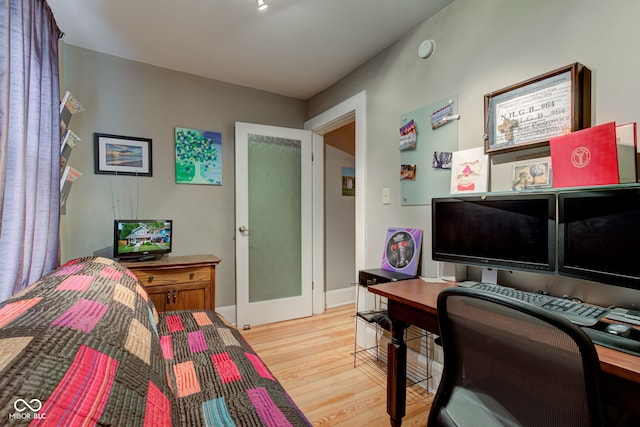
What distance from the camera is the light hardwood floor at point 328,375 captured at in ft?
5.57

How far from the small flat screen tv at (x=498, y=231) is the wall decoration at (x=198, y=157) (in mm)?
2190

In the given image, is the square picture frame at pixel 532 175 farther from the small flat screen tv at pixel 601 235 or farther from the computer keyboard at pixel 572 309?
the computer keyboard at pixel 572 309

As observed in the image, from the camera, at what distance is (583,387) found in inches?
27.7

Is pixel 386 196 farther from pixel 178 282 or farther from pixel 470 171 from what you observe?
pixel 178 282

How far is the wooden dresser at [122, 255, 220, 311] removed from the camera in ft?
7.24

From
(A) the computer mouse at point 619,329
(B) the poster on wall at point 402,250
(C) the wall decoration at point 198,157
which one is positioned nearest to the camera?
(A) the computer mouse at point 619,329

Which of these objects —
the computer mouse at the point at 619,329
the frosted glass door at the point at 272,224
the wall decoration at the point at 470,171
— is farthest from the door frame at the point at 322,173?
the computer mouse at the point at 619,329

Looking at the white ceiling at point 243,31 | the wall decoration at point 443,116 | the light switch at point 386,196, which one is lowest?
the light switch at point 386,196

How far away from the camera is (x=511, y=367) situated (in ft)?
2.73

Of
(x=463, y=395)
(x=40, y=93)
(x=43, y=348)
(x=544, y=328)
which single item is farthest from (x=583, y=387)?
(x=40, y=93)

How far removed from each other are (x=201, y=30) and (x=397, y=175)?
181 centimetres

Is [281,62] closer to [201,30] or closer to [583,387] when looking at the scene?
[201,30]

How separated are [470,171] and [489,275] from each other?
0.59 meters

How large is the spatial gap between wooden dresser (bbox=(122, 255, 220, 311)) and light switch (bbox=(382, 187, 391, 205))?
148cm
